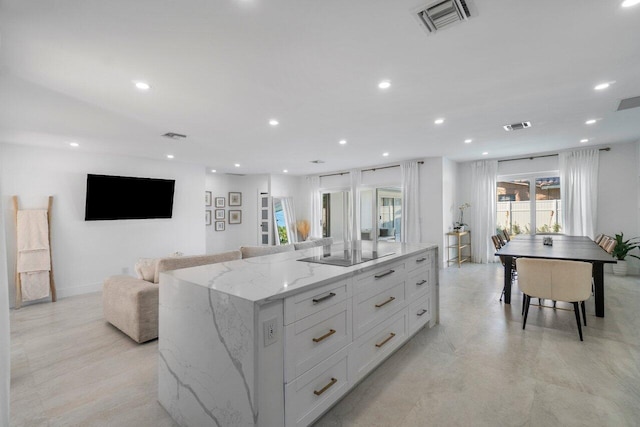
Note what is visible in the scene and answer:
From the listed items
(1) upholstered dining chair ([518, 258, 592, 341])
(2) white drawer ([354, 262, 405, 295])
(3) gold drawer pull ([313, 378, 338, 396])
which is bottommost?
(3) gold drawer pull ([313, 378, 338, 396])

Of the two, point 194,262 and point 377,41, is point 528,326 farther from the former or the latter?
point 194,262

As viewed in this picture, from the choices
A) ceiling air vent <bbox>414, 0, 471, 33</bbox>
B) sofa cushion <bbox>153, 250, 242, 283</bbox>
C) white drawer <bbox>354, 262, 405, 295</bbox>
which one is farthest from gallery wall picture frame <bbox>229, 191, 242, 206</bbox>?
ceiling air vent <bbox>414, 0, 471, 33</bbox>

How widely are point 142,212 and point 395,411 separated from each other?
5666 millimetres

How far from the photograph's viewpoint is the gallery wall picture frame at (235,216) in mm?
8750

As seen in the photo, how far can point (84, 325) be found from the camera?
11.5ft

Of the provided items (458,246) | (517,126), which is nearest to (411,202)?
(458,246)

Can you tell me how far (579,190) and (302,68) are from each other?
21.0 ft

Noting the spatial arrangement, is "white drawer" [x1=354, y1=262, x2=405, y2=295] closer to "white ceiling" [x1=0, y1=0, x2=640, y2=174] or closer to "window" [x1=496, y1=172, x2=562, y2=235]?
"white ceiling" [x1=0, y1=0, x2=640, y2=174]

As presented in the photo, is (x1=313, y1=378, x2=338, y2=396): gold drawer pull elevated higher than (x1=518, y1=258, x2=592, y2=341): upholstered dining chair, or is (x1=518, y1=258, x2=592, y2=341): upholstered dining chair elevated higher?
(x1=518, y1=258, x2=592, y2=341): upholstered dining chair

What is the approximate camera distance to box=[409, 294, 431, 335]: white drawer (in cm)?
277

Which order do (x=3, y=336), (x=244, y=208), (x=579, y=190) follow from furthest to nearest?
(x=244, y=208) < (x=579, y=190) < (x=3, y=336)

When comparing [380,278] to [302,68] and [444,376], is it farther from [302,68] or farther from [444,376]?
[302,68]

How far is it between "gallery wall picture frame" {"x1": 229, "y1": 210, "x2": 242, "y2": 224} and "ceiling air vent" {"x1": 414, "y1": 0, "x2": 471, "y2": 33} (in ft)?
25.3

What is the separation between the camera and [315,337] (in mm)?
1669
